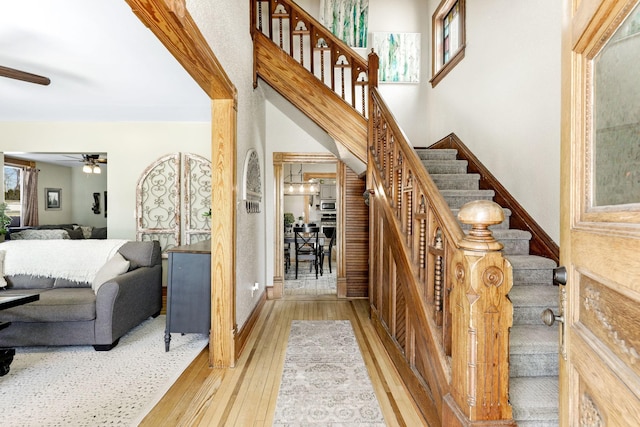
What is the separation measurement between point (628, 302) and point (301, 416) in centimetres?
176

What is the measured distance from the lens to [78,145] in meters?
4.26

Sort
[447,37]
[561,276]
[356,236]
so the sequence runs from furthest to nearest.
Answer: [356,236], [447,37], [561,276]

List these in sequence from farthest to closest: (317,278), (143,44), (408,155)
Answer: (317,278)
(143,44)
(408,155)

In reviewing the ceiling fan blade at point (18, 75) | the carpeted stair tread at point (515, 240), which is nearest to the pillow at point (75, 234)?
the ceiling fan blade at point (18, 75)

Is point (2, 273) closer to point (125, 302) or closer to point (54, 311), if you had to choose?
point (54, 311)

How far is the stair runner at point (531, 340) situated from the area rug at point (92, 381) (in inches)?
84.6

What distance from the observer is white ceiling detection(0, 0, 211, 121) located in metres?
2.09

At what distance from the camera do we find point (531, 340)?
5.61 ft

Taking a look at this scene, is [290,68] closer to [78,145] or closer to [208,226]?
[208,226]

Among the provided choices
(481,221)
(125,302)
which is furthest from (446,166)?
(125,302)

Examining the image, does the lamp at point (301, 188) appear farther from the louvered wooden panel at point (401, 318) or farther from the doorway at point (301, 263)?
the louvered wooden panel at point (401, 318)

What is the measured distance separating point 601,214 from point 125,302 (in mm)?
3431

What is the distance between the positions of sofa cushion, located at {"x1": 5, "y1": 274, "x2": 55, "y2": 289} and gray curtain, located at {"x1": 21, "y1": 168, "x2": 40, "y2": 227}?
16.9 ft

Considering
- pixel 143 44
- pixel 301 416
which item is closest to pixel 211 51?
pixel 143 44
